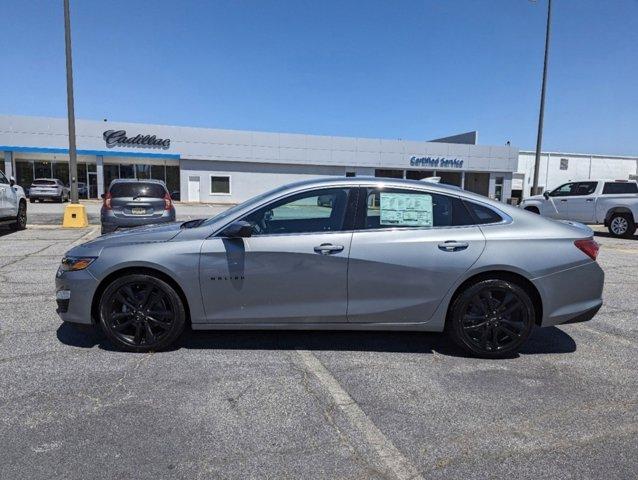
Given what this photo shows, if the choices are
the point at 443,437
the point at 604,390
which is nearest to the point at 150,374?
the point at 443,437

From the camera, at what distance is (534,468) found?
2.56 m

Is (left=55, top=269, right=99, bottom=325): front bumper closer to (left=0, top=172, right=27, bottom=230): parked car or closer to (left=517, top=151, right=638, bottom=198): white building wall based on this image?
(left=0, top=172, right=27, bottom=230): parked car

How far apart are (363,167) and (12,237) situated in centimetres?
3164

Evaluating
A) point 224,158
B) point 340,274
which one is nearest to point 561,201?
point 340,274

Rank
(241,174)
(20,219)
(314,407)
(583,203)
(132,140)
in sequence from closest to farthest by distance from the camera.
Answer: (314,407)
(20,219)
(583,203)
(132,140)
(241,174)

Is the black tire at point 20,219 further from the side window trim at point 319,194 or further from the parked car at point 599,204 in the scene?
the parked car at point 599,204

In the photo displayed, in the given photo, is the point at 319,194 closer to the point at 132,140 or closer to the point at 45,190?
the point at 45,190

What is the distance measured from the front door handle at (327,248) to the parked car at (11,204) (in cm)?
1062

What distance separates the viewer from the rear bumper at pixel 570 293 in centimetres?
402

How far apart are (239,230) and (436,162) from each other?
4113 cm

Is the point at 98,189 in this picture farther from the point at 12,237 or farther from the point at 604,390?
the point at 604,390

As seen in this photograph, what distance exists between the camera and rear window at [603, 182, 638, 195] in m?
15.0

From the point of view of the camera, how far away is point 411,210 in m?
4.16

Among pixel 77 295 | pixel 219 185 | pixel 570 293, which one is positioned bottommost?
pixel 77 295
